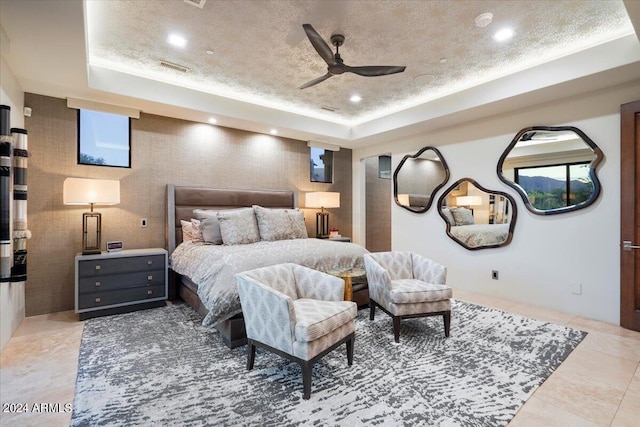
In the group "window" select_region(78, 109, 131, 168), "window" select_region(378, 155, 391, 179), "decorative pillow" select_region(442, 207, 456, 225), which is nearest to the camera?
"window" select_region(78, 109, 131, 168)

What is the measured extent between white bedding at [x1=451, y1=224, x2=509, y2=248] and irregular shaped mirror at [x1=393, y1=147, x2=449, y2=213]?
0.72 metres

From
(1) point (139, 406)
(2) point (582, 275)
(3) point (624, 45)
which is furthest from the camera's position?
(2) point (582, 275)

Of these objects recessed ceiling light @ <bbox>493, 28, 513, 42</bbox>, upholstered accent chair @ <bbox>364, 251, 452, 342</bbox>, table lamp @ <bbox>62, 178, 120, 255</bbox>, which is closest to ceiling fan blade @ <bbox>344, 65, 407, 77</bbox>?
recessed ceiling light @ <bbox>493, 28, 513, 42</bbox>

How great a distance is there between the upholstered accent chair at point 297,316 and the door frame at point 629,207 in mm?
3047

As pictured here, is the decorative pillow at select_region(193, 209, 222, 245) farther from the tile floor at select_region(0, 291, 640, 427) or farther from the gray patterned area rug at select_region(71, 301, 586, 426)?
the tile floor at select_region(0, 291, 640, 427)

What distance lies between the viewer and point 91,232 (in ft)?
12.9

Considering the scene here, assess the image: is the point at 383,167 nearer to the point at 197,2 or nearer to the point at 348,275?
the point at 348,275

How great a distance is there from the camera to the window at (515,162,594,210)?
3614 millimetres

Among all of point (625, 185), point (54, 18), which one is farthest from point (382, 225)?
point (54, 18)

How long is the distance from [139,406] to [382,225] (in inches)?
237

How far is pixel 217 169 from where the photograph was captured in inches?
198

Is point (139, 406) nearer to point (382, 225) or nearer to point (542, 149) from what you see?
point (542, 149)

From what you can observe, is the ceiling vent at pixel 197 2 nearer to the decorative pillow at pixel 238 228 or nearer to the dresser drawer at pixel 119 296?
the decorative pillow at pixel 238 228

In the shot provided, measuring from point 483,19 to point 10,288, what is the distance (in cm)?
504
